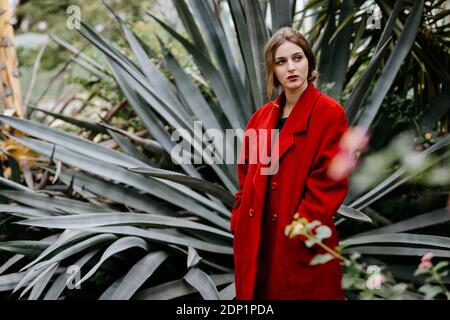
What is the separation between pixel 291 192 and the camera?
1.72m

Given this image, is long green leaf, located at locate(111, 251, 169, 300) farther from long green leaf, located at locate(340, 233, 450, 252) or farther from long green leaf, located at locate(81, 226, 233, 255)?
long green leaf, located at locate(340, 233, 450, 252)

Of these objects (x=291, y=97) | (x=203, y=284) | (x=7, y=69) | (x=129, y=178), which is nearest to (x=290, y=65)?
(x=291, y=97)

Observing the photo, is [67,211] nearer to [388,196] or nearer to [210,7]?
[210,7]

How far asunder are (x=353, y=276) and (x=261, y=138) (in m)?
0.63

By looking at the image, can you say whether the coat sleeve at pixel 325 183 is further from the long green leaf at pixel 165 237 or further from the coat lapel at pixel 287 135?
the long green leaf at pixel 165 237

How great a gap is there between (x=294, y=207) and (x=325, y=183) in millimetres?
125

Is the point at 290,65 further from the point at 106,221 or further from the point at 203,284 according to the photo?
the point at 106,221

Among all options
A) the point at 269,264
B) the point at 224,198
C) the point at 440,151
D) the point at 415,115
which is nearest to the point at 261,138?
the point at 269,264

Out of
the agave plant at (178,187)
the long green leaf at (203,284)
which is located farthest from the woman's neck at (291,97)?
the long green leaf at (203,284)

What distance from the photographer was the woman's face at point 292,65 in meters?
1.74

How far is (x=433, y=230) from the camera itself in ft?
9.83

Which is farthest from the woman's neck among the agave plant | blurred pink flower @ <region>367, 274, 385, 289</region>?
blurred pink flower @ <region>367, 274, 385, 289</region>

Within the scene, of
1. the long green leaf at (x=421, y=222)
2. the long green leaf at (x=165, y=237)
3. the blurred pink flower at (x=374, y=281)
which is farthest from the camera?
the long green leaf at (x=421, y=222)

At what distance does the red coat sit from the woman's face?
0.06m
